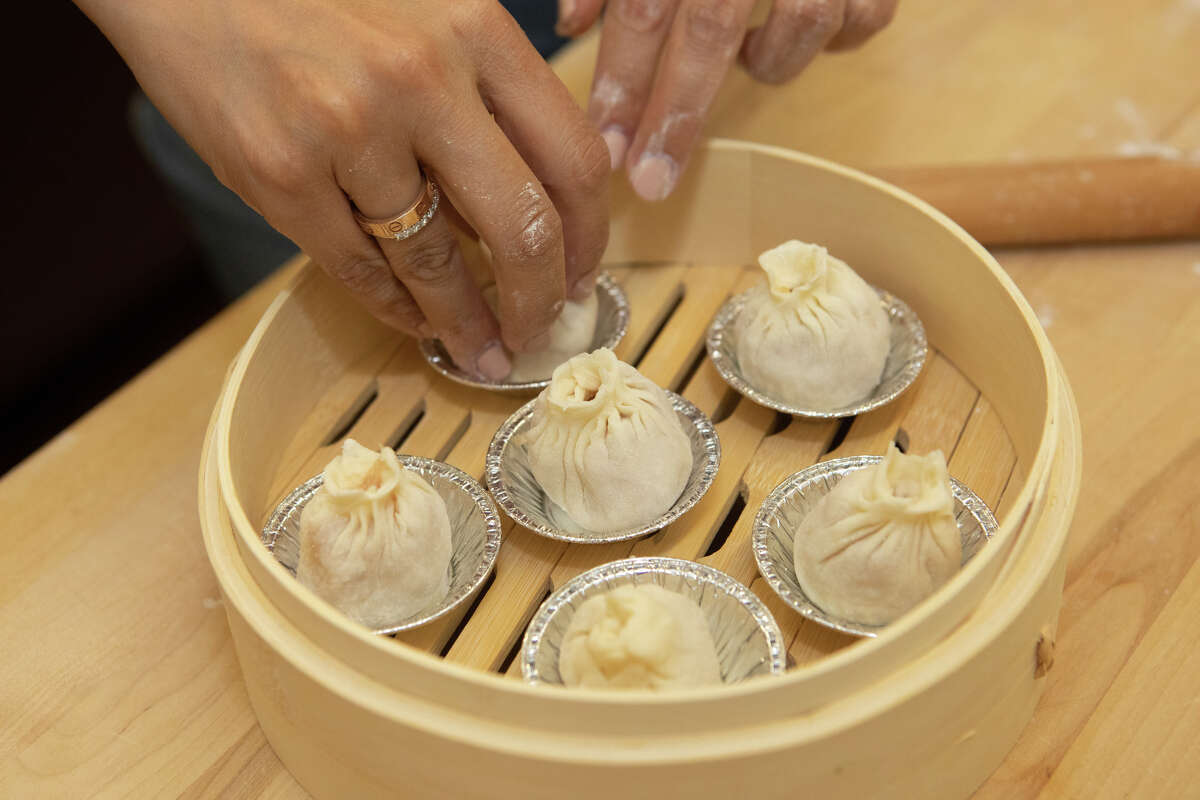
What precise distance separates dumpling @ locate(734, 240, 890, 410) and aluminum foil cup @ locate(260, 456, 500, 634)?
47cm

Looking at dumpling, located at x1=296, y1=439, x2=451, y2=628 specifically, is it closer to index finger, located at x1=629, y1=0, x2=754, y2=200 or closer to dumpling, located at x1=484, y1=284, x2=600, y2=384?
dumpling, located at x1=484, y1=284, x2=600, y2=384

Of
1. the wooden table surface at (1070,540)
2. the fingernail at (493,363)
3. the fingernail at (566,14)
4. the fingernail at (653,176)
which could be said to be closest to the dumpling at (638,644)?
the wooden table surface at (1070,540)

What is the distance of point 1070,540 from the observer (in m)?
1.56

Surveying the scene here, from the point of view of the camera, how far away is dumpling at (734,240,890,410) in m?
1.61

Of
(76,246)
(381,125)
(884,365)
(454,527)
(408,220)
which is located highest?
(381,125)

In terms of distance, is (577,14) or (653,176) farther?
(577,14)

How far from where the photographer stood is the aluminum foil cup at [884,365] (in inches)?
64.0

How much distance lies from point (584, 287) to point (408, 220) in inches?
13.9

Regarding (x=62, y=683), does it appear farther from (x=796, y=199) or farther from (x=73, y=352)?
(x=73, y=352)

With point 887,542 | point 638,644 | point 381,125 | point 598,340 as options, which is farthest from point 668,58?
point 638,644

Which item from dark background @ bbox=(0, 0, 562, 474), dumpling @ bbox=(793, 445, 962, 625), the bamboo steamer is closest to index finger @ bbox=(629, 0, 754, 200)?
the bamboo steamer

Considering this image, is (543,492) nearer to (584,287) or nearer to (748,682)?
(584,287)

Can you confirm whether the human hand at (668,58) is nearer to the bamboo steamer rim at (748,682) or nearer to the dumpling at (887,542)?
the bamboo steamer rim at (748,682)

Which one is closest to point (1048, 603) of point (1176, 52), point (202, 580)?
point (202, 580)
